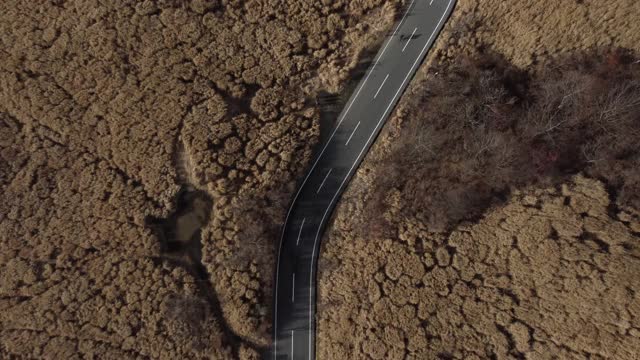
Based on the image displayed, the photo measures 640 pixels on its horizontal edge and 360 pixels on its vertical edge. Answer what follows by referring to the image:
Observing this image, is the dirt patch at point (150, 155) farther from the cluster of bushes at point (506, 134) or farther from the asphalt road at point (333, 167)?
the cluster of bushes at point (506, 134)

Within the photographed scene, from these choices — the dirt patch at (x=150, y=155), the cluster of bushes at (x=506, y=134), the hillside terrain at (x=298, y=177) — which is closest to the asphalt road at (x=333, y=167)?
the hillside terrain at (x=298, y=177)

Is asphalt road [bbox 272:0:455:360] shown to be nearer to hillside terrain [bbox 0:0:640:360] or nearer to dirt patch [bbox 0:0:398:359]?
hillside terrain [bbox 0:0:640:360]

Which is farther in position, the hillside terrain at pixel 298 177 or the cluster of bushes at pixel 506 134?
the cluster of bushes at pixel 506 134

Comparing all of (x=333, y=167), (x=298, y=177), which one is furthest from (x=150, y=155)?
(x=333, y=167)

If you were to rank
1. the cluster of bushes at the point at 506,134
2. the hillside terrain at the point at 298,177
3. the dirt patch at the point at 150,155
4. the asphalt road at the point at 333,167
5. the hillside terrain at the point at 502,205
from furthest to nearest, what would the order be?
the asphalt road at the point at 333,167 → the dirt patch at the point at 150,155 → the cluster of bushes at the point at 506,134 → the hillside terrain at the point at 298,177 → the hillside terrain at the point at 502,205

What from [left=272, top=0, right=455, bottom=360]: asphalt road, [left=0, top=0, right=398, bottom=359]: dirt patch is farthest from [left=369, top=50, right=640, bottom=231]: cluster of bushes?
[left=0, top=0, right=398, bottom=359]: dirt patch
